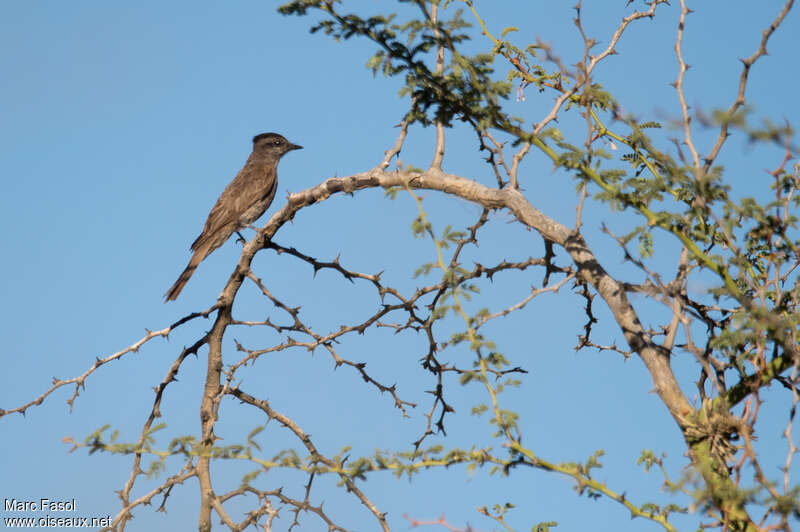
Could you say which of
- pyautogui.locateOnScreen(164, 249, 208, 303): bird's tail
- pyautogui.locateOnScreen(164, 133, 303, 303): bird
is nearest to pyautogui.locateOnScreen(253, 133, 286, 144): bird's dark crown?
pyautogui.locateOnScreen(164, 133, 303, 303): bird

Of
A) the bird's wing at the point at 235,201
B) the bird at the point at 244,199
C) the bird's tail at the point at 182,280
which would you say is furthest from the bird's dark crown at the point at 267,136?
the bird's tail at the point at 182,280

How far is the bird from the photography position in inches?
346

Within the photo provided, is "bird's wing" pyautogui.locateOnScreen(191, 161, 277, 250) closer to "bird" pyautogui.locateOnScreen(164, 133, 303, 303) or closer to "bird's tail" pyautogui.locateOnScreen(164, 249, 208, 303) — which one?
"bird" pyautogui.locateOnScreen(164, 133, 303, 303)

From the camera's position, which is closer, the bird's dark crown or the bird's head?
the bird's head

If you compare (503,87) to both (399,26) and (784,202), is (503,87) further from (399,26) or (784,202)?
(784,202)

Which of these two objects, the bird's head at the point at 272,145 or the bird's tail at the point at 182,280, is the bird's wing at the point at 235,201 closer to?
the bird's tail at the point at 182,280

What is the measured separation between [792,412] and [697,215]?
3.27 ft

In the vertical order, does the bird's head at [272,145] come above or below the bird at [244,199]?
above

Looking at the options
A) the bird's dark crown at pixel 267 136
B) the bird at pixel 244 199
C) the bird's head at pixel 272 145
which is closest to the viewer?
the bird at pixel 244 199

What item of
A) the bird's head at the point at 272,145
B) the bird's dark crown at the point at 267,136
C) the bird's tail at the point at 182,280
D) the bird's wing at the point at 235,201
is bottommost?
the bird's tail at the point at 182,280

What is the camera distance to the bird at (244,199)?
28.8 feet

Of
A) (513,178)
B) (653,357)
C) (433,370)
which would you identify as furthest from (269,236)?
(653,357)

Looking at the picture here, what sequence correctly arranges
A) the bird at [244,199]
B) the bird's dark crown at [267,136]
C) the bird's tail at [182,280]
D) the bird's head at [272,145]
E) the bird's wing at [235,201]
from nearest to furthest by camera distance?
the bird's tail at [182,280], the bird at [244,199], the bird's wing at [235,201], the bird's head at [272,145], the bird's dark crown at [267,136]

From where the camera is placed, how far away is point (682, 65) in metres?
3.96
